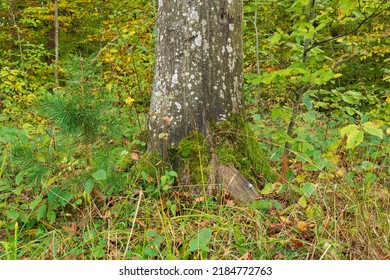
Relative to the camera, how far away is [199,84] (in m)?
3.09

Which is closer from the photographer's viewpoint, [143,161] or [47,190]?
[47,190]

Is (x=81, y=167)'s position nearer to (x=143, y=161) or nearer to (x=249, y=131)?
(x=143, y=161)

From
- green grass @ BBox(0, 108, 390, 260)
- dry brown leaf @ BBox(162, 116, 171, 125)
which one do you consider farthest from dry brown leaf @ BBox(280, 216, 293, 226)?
dry brown leaf @ BBox(162, 116, 171, 125)

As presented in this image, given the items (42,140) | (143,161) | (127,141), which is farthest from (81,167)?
(42,140)

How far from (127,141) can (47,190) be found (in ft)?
3.51

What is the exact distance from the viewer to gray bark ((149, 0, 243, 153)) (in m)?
3.08

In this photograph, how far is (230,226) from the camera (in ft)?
7.82

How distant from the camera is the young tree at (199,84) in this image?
3068 millimetres

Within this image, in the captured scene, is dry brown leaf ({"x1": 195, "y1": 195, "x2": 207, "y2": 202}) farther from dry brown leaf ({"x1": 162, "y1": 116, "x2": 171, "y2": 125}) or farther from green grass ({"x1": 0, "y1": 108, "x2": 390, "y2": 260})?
dry brown leaf ({"x1": 162, "y1": 116, "x2": 171, "y2": 125})

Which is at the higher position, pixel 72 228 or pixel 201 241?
pixel 201 241

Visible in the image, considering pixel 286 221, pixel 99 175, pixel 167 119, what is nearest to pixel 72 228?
pixel 99 175

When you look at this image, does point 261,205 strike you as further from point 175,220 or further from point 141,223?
point 141,223

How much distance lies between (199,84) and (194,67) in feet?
0.47
